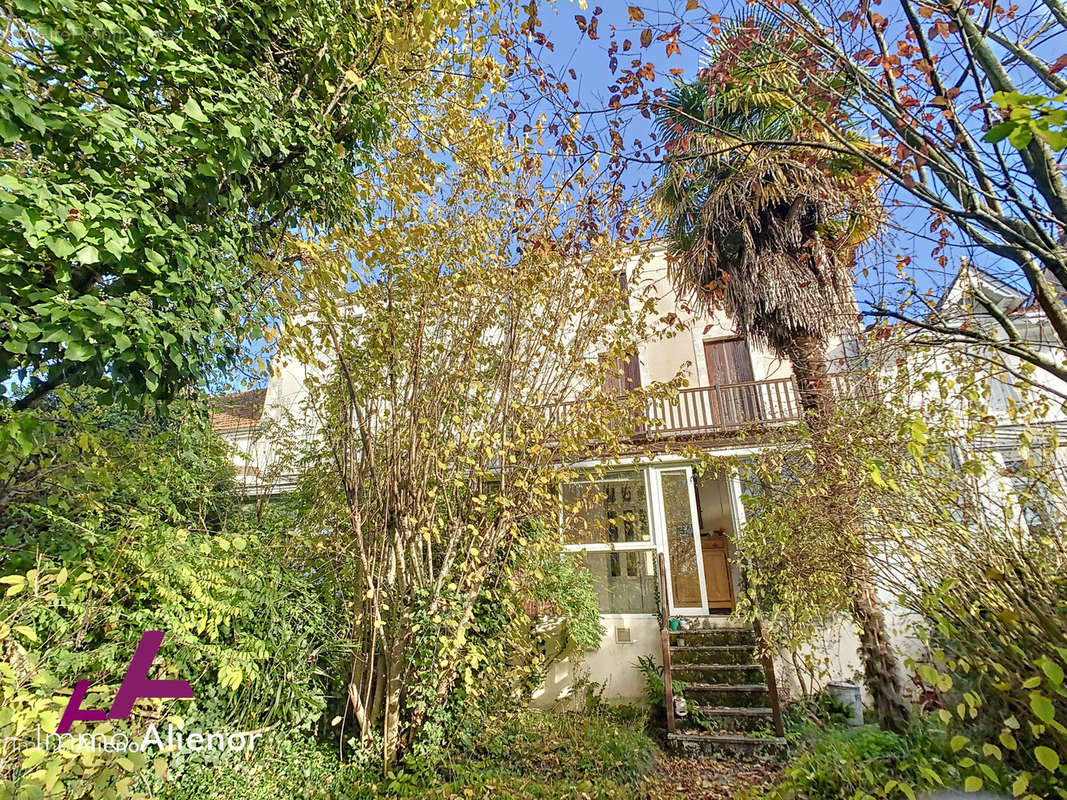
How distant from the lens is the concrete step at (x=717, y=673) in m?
6.59

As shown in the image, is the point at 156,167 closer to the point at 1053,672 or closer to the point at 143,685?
the point at 143,685

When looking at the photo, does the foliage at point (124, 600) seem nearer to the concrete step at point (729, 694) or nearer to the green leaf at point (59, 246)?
the green leaf at point (59, 246)

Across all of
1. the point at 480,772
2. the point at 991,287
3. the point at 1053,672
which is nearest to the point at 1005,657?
the point at 1053,672

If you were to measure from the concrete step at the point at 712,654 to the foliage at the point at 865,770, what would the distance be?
138 inches

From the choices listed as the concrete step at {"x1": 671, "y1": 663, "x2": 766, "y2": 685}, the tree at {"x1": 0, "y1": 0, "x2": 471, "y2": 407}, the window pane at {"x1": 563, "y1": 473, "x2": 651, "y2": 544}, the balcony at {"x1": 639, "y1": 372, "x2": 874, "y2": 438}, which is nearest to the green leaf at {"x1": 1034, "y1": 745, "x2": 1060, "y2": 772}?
the tree at {"x1": 0, "y1": 0, "x2": 471, "y2": 407}

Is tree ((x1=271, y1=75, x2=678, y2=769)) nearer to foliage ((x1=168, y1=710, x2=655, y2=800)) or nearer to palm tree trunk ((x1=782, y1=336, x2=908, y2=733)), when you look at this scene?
foliage ((x1=168, y1=710, x2=655, y2=800))

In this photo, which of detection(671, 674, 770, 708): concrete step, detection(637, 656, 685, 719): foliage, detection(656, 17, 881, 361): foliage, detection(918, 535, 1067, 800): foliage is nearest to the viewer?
detection(918, 535, 1067, 800): foliage

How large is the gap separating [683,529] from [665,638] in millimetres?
2638

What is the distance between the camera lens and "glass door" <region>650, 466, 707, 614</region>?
8453mm

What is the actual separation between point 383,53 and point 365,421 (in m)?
3.50


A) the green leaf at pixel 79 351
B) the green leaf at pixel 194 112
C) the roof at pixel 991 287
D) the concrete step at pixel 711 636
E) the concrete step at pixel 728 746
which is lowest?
the concrete step at pixel 728 746

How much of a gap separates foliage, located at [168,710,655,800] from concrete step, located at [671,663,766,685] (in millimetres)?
1500

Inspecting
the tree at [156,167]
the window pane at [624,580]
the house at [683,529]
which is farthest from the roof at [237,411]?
the window pane at [624,580]

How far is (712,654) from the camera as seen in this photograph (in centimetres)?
698
